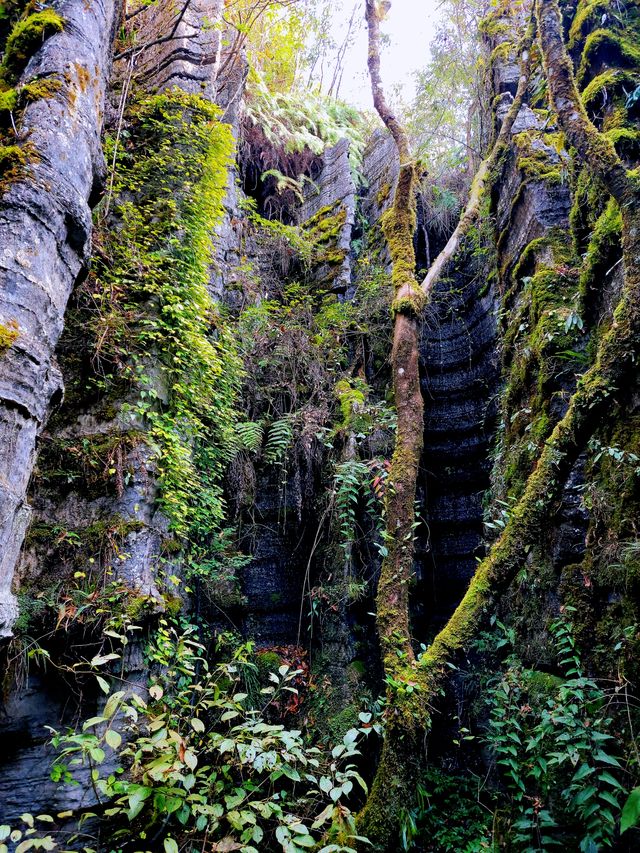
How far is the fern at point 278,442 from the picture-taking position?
6508 millimetres

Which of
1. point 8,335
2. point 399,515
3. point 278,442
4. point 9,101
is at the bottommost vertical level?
point 399,515

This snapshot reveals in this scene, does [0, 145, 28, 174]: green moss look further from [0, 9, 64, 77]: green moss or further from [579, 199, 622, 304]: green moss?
[579, 199, 622, 304]: green moss

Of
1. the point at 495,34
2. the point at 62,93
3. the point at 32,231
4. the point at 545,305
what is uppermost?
the point at 495,34

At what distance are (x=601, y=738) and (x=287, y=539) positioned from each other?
4427 millimetres

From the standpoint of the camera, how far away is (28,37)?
13.9 feet

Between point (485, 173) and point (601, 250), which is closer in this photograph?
point (601, 250)

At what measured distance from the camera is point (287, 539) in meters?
6.76

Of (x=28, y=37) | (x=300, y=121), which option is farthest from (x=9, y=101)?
(x=300, y=121)

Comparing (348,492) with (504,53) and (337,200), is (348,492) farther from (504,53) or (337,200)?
(504,53)

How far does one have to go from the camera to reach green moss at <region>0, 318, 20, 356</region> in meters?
2.88

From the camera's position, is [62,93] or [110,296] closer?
[62,93]

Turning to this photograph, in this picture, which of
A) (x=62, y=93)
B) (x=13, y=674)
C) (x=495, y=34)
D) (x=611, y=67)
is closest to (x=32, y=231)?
(x=62, y=93)

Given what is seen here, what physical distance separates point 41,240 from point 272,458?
12.4ft

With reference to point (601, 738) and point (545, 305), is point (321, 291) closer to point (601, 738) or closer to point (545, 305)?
point (545, 305)
